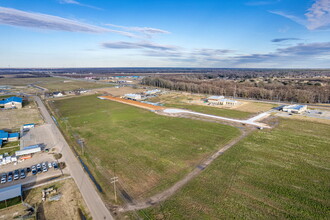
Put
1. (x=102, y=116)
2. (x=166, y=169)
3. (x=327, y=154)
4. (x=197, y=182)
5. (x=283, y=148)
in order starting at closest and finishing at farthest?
(x=197, y=182) < (x=166, y=169) < (x=327, y=154) < (x=283, y=148) < (x=102, y=116)

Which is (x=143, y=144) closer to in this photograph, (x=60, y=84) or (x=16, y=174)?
(x=16, y=174)

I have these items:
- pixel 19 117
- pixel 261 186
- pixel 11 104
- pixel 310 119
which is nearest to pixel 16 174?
pixel 261 186

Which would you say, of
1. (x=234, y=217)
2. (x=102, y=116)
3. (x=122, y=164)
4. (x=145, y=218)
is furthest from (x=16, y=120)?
(x=234, y=217)

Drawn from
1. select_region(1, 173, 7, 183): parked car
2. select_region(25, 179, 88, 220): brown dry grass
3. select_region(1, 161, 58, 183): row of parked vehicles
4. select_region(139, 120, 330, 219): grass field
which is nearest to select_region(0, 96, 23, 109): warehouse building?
select_region(1, 161, 58, 183): row of parked vehicles

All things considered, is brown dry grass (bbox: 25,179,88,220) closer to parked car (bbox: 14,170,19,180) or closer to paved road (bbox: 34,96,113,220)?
paved road (bbox: 34,96,113,220)

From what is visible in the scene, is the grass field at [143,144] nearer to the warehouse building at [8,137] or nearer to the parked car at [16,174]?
the parked car at [16,174]

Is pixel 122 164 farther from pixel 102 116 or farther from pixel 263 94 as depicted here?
pixel 263 94
